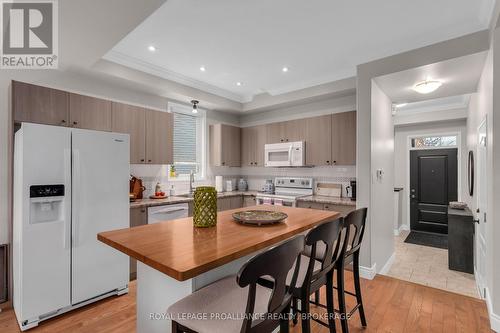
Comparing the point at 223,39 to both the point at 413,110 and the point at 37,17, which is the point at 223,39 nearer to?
the point at 37,17

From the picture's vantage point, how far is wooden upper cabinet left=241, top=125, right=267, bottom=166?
510 centimetres

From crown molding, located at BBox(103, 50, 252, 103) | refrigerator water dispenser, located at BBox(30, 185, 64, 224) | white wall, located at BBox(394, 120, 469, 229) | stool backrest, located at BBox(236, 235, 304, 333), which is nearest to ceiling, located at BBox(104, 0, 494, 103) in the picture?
crown molding, located at BBox(103, 50, 252, 103)

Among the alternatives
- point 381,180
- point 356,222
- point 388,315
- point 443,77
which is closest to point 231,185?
point 381,180

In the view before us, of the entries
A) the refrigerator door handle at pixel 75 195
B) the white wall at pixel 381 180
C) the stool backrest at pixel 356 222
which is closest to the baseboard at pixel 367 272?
the white wall at pixel 381 180

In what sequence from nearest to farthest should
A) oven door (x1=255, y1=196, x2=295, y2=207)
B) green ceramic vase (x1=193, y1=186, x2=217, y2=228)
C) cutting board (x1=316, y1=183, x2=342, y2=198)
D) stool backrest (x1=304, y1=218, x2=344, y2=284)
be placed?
stool backrest (x1=304, y1=218, x2=344, y2=284), green ceramic vase (x1=193, y1=186, x2=217, y2=228), oven door (x1=255, y1=196, x2=295, y2=207), cutting board (x1=316, y1=183, x2=342, y2=198)

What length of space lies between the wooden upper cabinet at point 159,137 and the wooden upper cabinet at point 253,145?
1.81m

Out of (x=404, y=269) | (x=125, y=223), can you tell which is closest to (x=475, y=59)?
(x=404, y=269)

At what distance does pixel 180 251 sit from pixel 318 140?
3561 mm

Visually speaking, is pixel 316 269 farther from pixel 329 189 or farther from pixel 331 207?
pixel 329 189

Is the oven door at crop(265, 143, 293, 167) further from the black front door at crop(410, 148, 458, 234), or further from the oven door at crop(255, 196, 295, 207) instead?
the black front door at crop(410, 148, 458, 234)

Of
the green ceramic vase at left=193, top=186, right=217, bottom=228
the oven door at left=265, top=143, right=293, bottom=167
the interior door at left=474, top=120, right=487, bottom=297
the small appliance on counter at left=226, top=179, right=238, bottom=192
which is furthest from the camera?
the small appliance on counter at left=226, top=179, right=238, bottom=192

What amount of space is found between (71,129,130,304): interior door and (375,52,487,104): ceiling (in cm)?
325

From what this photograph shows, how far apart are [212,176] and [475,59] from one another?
4.17 metres

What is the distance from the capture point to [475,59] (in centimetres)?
258
